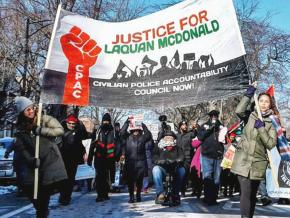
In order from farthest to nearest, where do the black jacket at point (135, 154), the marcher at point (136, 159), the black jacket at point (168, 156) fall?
the black jacket at point (135, 154) < the marcher at point (136, 159) < the black jacket at point (168, 156)

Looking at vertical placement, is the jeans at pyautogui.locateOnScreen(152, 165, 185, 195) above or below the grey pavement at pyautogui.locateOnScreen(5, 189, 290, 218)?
above

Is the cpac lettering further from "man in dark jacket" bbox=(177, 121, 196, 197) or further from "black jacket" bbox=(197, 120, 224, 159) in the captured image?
"man in dark jacket" bbox=(177, 121, 196, 197)

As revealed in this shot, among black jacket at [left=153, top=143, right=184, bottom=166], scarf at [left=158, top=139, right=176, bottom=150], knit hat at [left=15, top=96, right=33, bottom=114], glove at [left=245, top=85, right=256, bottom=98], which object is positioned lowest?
black jacket at [left=153, top=143, right=184, bottom=166]

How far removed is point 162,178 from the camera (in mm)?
9992

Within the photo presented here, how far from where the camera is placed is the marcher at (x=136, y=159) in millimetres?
10570

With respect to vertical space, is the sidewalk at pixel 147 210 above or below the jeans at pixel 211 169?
below

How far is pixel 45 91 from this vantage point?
7020 mm

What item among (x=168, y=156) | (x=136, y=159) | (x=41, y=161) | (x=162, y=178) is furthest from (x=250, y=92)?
(x=136, y=159)

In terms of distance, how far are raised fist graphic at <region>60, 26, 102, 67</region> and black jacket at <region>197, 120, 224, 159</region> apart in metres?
3.75

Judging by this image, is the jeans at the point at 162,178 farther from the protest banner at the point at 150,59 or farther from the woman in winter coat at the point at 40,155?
the woman in winter coat at the point at 40,155

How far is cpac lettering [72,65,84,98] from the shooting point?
283 inches

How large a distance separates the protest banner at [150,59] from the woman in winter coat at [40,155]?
1.07m

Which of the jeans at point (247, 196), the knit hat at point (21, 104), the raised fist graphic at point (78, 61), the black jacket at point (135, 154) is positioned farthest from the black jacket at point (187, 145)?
the knit hat at point (21, 104)

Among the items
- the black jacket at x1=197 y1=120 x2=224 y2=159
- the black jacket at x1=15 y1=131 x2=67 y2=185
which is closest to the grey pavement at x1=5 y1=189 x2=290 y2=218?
the black jacket at x1=197 y1=120 x2=224 y2=159
